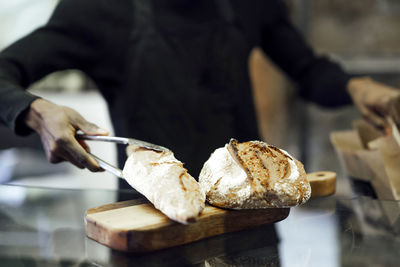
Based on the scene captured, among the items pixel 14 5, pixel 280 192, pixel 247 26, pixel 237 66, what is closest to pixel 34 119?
pixel 280 192

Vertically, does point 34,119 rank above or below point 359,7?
below

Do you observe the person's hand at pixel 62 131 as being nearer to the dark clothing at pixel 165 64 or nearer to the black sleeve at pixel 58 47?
the black sleeve at pixel 58 47

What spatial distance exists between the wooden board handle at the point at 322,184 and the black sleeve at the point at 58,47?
0.61m

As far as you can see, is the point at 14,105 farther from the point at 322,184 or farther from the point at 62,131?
the point at 322,184

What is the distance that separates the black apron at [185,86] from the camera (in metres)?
1.20

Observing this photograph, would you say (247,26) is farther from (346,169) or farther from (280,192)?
(280,192)

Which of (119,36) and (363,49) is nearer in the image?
(119,36)

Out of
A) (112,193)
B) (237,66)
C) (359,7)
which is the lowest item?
(112,193)

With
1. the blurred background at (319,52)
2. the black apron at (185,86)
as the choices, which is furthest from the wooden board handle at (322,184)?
the blurred background at (319,52)

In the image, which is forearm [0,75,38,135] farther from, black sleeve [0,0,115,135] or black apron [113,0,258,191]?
black apron [113,0,258,191]

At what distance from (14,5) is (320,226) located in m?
2.30

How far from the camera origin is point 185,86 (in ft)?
4.07

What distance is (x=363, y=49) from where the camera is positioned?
2051mm

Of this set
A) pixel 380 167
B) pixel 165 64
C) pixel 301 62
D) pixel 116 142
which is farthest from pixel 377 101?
pixel 116 142
